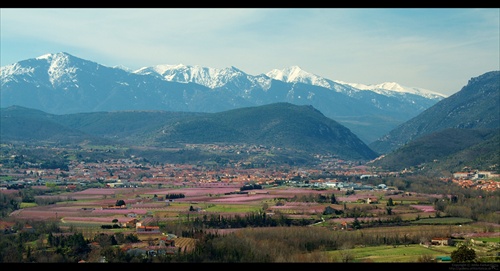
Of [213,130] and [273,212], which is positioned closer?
[273,212]

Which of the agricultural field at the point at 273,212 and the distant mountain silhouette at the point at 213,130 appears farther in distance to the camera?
the distant mountain silhouette at the point at 213,130

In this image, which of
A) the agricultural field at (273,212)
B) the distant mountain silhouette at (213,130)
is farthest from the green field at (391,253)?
the distant mountain silhouette at (213,130)

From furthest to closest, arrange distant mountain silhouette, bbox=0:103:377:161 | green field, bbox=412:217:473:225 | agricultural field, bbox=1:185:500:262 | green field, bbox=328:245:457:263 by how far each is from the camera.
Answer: distant mountain silhouette, bbox=0:103:377:161 < green field, bbox=412:217:473:225 < agricultural field, bbox=1:185:500:262 < green field, bbox=328:245:457:263

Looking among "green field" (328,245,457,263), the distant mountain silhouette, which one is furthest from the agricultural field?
the distant mountain silhouette

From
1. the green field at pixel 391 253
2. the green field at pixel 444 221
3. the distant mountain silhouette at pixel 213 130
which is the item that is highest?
the distant mountain silhouette at pixel 213 130

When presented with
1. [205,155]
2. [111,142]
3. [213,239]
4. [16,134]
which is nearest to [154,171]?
[205,155]

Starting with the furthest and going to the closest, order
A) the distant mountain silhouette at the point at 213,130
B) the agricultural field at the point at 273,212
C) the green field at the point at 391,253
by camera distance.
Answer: the distant mountain silhouette at the point at 213,130 → the agricultural field at the point at 273,212 → the green field at the point at 391,253

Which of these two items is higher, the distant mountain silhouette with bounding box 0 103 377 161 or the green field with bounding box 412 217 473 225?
the distant mountain silhouette with bounding box 0 103 377 161

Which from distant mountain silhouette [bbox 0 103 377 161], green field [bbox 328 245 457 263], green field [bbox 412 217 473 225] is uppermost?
distant mountain silhouette [bbox 0 103 377 161]

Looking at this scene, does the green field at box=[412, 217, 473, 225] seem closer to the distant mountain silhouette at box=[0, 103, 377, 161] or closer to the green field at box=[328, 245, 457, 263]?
the green field at box=[328, 245, 457, 263]

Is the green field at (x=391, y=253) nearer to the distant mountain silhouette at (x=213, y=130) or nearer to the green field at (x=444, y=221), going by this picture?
the green field at (x=444, y=221)

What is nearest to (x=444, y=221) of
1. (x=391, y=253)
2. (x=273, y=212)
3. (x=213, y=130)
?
(x=273, y=212)

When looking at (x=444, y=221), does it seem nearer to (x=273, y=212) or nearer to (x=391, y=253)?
(x=273, y=212)
